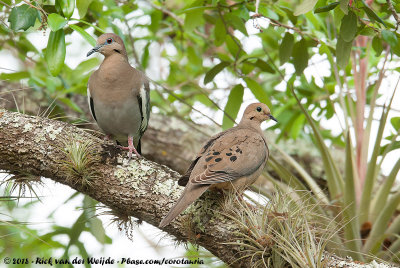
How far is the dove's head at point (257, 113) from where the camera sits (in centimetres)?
361

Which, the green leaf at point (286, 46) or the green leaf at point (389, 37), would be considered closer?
the green leaf at point (389, 37)

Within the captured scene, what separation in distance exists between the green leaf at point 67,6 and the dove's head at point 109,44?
84cm

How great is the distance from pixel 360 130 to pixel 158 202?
196 cm

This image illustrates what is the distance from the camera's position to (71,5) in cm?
274

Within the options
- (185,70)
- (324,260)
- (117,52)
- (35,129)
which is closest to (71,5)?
(35,129)

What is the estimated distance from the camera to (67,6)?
2.73m

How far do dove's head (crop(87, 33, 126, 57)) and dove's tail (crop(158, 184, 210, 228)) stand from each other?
1.58 meters

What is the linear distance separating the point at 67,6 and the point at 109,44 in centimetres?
92

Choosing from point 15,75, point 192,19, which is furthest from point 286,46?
point 15,75

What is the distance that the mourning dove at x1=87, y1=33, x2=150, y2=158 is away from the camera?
3.52 m

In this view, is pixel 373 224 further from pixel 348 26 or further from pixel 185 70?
pixel 185 70

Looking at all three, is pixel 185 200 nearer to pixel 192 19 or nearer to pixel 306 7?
pixel 306 7

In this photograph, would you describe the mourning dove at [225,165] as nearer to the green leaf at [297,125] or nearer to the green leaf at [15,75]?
the green leaf at [297,125]

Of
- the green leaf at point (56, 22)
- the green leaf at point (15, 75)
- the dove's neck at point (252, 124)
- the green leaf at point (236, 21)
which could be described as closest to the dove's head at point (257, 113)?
the dove's neck at point (252, 124)
